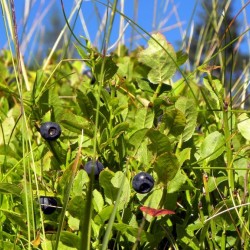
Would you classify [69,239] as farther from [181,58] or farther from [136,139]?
[181,58]

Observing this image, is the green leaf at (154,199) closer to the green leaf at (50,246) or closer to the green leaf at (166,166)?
the green leaf at (166,166)

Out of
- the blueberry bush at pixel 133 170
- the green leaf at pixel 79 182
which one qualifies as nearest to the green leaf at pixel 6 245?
the blueberry bush at pixel 133 170

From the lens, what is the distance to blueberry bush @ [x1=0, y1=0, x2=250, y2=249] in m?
0.80

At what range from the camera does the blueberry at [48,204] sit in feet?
2.72

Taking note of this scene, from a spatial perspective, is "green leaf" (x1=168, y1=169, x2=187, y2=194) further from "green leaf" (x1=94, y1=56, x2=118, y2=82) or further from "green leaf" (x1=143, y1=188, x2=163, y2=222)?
"green leaf" (x1=94, y1=56, x2=118, y2=82)


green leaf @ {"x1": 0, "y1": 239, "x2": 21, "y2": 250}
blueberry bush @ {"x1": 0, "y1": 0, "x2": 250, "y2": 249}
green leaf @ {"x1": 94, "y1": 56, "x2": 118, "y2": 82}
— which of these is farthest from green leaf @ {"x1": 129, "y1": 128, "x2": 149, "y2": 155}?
green leaf @ {"x1": 0, "y1": 239, "x2": 21, "y2": 250}

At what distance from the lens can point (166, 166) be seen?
0.80 metres

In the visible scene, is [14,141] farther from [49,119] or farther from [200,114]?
[200,114]

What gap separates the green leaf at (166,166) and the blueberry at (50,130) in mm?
170

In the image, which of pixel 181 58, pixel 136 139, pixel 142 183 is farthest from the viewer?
pixel 181 58

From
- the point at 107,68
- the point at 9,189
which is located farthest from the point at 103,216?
the point at 107,68

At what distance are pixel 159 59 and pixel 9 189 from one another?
333 mm

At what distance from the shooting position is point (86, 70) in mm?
2057

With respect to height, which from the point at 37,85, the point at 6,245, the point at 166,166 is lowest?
the point at 6,245
